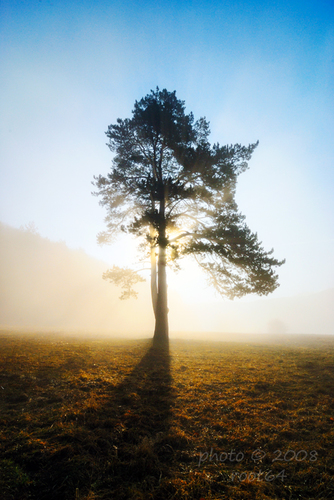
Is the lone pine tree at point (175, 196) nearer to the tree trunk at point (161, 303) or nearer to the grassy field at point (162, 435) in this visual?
the tree trunk at point (161, 303)

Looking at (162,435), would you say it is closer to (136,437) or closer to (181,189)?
(136,437)

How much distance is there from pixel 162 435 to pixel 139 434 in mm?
396

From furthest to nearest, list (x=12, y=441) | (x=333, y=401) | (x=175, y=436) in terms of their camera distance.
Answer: (x=333, y=401), (x=175, y=436), (x=12, y=441)

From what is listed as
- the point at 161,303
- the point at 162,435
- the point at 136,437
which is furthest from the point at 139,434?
the point at 161,303

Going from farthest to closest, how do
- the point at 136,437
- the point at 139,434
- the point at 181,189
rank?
the point at 181,189, the point at 139,434, the point at 136,437

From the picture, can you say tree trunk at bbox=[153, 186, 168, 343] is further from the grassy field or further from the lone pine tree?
the grassy field

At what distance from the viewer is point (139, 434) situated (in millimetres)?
3805

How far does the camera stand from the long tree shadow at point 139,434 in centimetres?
279

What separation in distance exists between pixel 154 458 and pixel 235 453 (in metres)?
1.24

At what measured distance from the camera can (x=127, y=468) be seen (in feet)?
9.79

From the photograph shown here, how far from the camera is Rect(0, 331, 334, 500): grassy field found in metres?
2.67

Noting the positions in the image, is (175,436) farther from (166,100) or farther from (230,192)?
(166,100)

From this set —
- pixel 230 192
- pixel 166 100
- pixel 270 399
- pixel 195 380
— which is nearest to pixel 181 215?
pixel 230 192

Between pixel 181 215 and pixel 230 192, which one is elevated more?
pixel 230 192
